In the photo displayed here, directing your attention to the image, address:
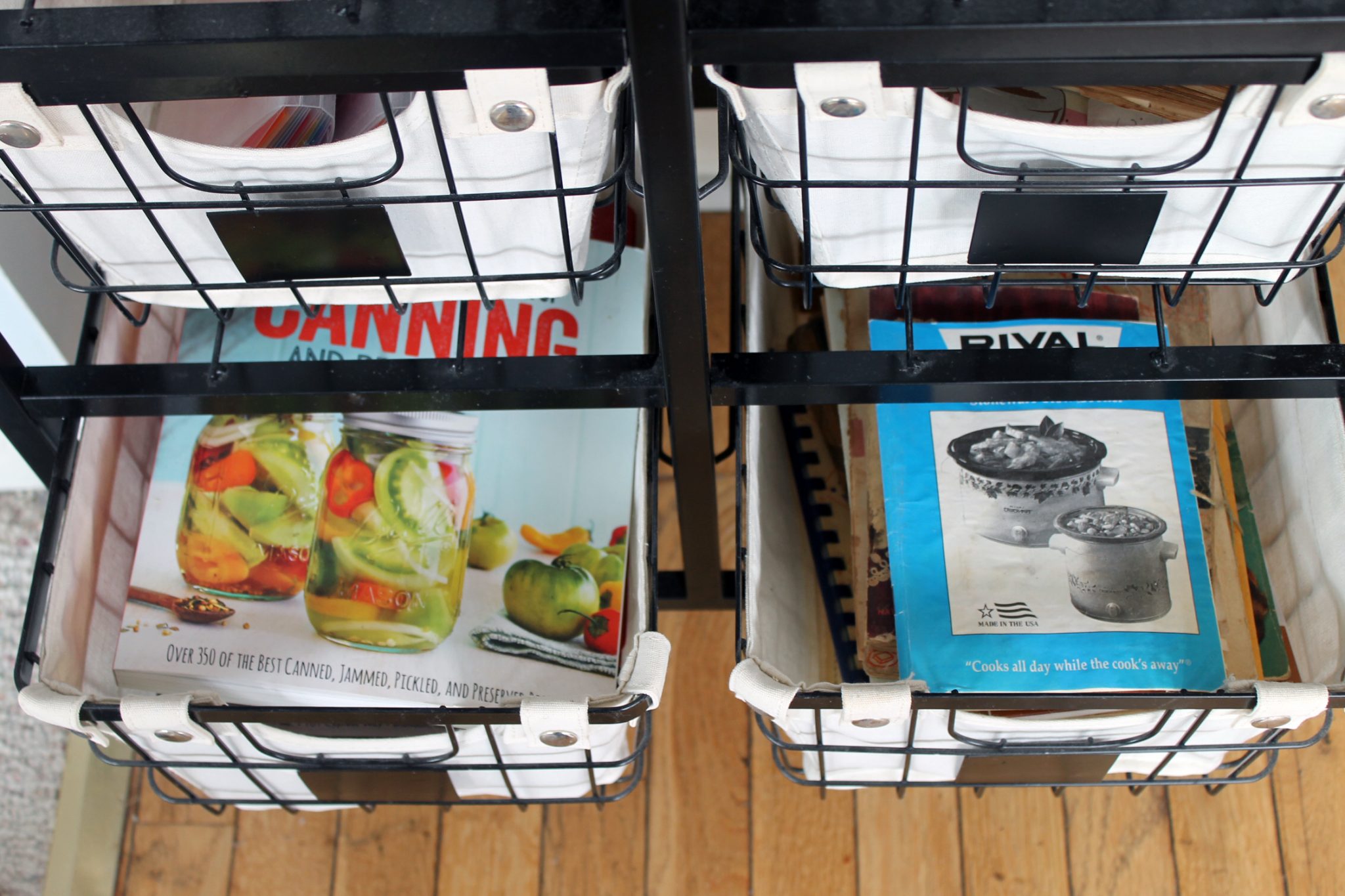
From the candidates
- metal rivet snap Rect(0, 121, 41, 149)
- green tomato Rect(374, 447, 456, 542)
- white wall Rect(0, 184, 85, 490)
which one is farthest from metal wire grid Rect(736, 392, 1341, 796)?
white wall Rect(0, 184, 85, 490)

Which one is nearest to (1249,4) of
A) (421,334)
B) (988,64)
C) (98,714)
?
(988,64)

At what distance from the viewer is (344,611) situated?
79 cm

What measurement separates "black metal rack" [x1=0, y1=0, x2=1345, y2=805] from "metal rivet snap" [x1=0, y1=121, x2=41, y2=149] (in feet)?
0.09

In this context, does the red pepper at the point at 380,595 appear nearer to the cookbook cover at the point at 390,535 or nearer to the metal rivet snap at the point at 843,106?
the cookbook cover at the point at 390,535

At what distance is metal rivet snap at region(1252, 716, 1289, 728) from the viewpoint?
2.23ft

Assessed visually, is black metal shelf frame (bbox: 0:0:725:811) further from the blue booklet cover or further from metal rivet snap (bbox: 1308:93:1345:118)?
metal rivet snap (bbox: 1308:93:1345:118)

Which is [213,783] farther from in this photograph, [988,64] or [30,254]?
[988,64]

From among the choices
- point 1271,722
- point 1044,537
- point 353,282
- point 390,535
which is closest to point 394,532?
point 390,535

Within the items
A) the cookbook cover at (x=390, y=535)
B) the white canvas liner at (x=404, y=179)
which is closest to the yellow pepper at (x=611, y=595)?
the cookbook cover at (x=390, y=535)

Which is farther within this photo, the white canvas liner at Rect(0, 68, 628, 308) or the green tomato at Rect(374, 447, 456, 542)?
the green tomato at Rect(374, 447, 456, 542)

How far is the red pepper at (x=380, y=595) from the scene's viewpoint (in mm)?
795

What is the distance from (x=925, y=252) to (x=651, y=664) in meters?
0.28

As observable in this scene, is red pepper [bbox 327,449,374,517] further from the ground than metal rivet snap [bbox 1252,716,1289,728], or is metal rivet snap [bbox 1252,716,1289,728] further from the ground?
red pepper [bbox 327,449,374,517]

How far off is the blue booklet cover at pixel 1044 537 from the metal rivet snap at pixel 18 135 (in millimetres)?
499
